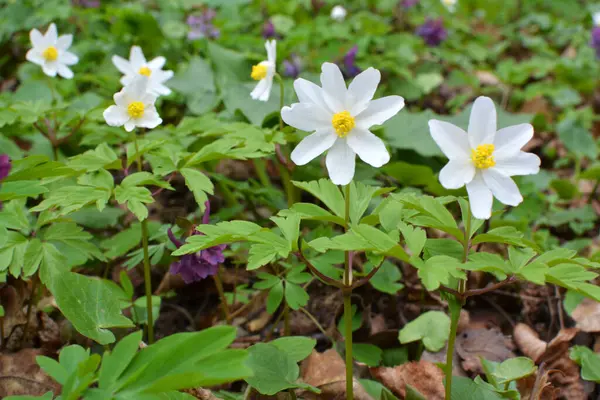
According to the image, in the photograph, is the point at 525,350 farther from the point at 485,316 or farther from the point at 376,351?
the point at 376,351

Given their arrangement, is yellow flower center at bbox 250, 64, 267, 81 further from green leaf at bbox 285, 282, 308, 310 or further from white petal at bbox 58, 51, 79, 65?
white petal at bbox 58, 51, 79, 65

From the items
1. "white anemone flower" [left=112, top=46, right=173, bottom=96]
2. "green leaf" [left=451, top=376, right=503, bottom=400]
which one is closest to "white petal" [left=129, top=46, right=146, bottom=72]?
"white anemone flower" [left=112, top=46, right=173, bottom=96]

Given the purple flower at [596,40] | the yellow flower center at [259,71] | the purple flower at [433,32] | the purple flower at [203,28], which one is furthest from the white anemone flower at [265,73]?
the purple flower at [596,40]

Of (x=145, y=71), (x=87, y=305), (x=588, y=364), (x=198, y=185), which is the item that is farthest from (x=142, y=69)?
(x=588, y=364)

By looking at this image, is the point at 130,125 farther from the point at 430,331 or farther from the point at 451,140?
the point at 430,331

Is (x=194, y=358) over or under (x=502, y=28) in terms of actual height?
under

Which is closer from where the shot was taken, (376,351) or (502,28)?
(376,351)

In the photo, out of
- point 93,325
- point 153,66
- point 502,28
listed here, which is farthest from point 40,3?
point 502,28
